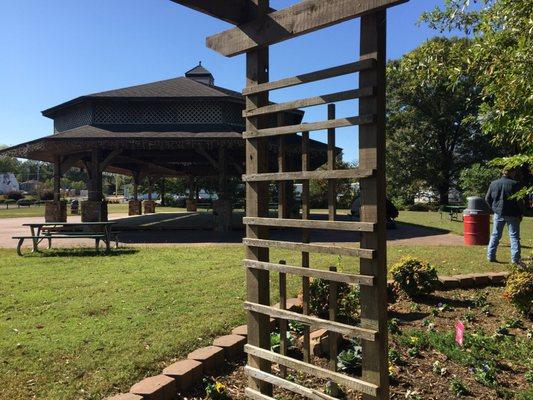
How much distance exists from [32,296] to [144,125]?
11.8 metres

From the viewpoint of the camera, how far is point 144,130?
16.7 meters

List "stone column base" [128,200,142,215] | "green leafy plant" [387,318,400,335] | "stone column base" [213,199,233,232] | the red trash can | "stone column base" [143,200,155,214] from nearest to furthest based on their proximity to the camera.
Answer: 1. "green leafy plant" [387,318,400,335]
2. the red trash can
3. "stone column base" [213,199,233,232]
4. "stone column base" [128,200,142,215]
5. "stone column base" [143,200,155,214]

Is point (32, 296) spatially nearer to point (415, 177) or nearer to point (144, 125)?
point (144, 125)

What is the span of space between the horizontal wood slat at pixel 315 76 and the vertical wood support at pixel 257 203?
0.07 meters

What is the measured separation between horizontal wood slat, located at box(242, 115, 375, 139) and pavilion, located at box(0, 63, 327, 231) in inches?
418

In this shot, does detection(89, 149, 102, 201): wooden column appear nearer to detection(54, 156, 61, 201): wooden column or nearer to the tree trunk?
detection(54, 156, 61, 201): wooden column

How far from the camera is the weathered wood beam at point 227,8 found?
116 inches

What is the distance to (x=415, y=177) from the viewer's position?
39938 millimetres

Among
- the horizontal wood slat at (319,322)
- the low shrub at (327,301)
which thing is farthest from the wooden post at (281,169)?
the low shrub at (327,301)

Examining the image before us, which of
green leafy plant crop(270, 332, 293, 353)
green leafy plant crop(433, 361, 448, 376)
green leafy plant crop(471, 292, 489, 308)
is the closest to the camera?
green leafy plant crop(433, 361, 448, 376)

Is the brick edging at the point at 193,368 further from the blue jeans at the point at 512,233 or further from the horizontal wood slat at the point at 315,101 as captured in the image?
the blue jeans at the point at 512,233

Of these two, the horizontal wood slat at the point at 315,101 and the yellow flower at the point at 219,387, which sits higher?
the horizontal wood slat at the point at 315,101

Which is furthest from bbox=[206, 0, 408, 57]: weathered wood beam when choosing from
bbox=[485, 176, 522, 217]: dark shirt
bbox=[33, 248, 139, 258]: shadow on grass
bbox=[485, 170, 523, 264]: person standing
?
bbox=[33, 248, 139, 258]: shadow on grass

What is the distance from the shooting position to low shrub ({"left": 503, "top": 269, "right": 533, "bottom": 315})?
4.97 meters
